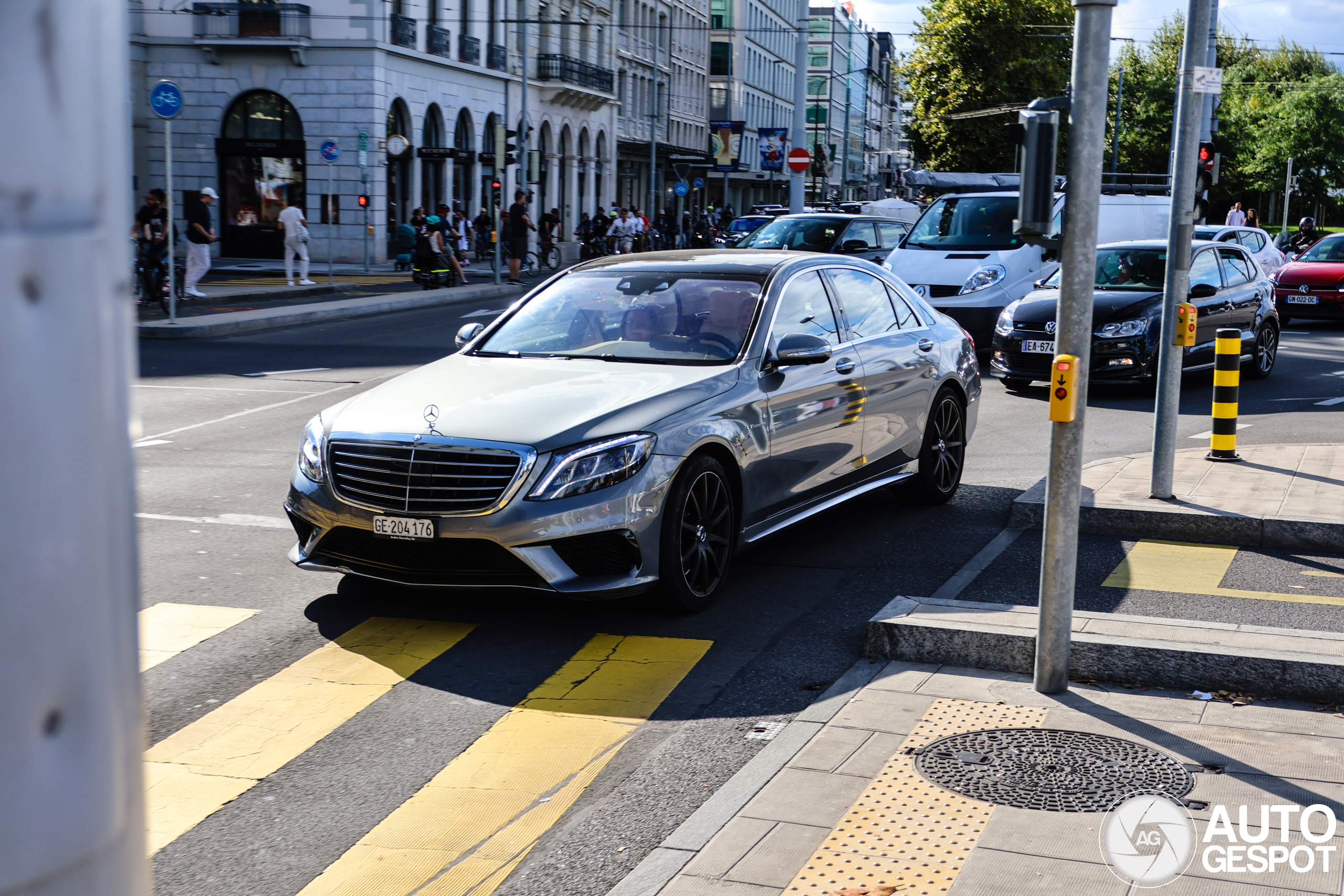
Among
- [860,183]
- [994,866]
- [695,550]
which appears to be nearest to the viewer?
[994,866]

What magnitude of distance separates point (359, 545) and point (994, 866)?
3376mm

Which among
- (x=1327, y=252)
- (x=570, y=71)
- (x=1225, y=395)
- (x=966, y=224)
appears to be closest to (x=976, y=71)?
(x=570, y=71)

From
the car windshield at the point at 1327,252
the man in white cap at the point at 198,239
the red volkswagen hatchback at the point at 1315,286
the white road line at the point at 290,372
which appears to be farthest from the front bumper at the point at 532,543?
the car windshield at the point at 1327,252

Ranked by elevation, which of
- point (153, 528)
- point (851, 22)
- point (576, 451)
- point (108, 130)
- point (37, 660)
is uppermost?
point (851, 22)

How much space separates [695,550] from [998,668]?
1517 mm

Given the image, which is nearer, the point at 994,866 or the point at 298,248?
the point at 994,866

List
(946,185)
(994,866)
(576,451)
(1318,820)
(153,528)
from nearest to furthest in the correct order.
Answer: (994,866)
(1318,820)
(576,451)
(153,528)
(946,185)

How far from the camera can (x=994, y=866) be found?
368cm

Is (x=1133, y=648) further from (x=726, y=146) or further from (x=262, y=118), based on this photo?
(x=726, y=146)

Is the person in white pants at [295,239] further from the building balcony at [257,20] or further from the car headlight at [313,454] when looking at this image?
the car headlight at [313,454]

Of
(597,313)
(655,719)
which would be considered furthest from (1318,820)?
(597,313)

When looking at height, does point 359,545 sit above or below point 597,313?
below

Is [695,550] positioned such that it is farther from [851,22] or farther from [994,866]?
[851,22]
